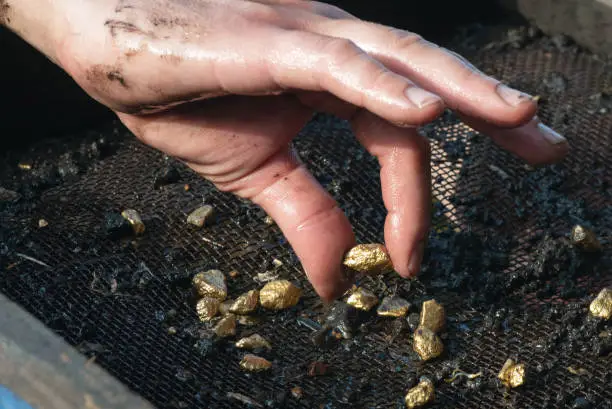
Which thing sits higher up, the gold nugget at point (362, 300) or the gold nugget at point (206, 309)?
the gold nugget at point (206, 309)

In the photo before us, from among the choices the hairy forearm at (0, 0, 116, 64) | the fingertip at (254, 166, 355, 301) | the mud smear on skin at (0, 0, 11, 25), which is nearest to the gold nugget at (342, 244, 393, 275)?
the fingertip at (254, 166, 355, 301)

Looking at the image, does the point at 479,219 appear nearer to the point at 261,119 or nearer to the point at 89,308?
the point at 261,119

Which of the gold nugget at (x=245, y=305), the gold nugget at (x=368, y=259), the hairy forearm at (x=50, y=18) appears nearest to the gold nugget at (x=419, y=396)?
the gold nugget at (x=368, y=259)

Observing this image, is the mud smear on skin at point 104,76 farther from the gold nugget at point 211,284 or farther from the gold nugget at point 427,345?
the gold nugget at point 427,345

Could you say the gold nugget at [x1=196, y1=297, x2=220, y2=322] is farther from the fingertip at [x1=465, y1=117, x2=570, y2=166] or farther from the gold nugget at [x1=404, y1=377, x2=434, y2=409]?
the fingertip at [x1=465, y1=117, x2=570, y2=166]

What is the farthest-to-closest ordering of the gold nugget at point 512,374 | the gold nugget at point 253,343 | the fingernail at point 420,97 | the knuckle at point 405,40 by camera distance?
the gold nugget at point 253,343
the gold nugget at point 512,374
the knuckle at point 405,40
the fingernail at point 420,97

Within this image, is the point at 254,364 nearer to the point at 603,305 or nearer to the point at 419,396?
the point at 419,396

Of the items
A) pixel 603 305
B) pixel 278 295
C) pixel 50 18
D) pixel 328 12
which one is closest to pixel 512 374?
pixel 603 305
